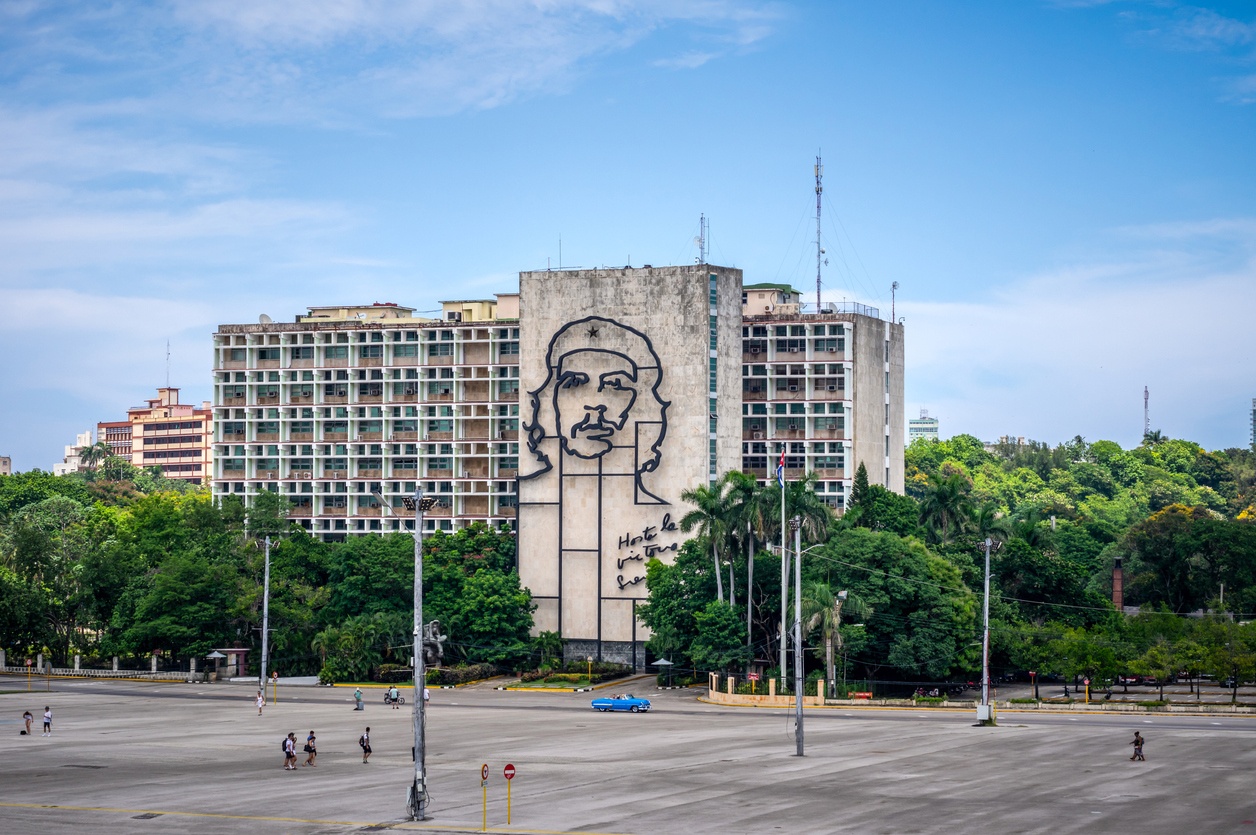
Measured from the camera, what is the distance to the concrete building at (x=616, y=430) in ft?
413

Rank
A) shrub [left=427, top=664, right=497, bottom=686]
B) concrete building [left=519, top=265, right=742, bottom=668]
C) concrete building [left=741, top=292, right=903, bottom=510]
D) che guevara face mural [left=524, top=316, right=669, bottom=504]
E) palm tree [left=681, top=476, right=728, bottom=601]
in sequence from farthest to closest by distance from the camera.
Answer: concrete building [left=741, top=292, right=903, bottom=510], che guevara face mural [left=524, top=316, right=669, bottom=504], concrete building [left=519, top=265, right=742, bottom=668], shrub [left=427, top=664, right=497, bottom=686], palm tree [left=681, top=476, right=728, bottom=601]

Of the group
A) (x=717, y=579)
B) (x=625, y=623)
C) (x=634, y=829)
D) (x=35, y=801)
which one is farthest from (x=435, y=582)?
(x=634, y=829)

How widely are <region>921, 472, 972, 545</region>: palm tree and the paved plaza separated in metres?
36.1

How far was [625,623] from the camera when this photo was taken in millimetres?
125625

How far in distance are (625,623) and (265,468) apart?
45972mm

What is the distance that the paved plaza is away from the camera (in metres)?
48.2

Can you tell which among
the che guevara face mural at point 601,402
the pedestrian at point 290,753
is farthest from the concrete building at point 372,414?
the pedestrian at point 290,753

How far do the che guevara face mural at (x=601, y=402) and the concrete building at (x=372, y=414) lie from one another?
51.1 ft

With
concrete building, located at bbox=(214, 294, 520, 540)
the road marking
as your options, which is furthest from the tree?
the road marking

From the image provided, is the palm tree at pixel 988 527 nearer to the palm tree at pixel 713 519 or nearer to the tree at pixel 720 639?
the palm tree at pixel 713 519

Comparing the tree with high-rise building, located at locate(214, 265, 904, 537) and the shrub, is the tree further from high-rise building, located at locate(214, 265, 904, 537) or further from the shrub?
high-rise building, located at locate(214, 265, 904, 537)

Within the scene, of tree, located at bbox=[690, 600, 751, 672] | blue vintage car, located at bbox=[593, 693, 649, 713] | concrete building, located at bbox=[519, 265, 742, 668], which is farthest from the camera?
concrete building, located at bbox=[519, 265, 742, 668]

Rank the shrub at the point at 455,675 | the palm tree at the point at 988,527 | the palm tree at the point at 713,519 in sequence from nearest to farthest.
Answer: the palm tree at the point at 713,519 → the shrub at the point at 455,675 → the palm tree at the point at 988,527

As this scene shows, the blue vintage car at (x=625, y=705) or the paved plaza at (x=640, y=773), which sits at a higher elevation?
the paved plaza at (x=640, y=773)
